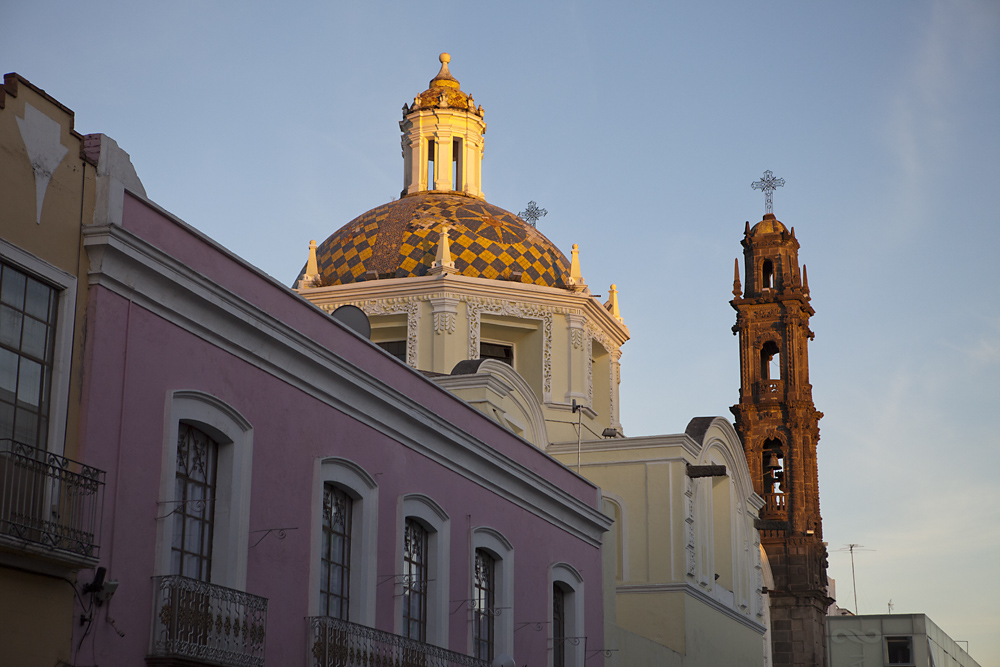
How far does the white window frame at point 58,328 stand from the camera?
36.2ft

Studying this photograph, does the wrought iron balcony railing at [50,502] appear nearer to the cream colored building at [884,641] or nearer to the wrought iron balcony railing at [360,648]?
the wrought iron balcony railing at [360,648]

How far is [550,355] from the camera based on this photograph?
33312mm

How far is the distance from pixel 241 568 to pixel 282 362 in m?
2.17

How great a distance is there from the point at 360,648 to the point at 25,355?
5.45 metres

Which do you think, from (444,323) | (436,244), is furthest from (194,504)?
(436,244)

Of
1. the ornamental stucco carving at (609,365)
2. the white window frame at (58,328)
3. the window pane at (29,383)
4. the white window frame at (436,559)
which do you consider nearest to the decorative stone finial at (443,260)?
the ornamental stucco carving at (609,365)

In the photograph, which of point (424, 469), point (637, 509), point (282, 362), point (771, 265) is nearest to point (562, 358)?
point (637, 509)

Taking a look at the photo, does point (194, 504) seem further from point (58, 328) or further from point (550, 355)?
point (550, 355)

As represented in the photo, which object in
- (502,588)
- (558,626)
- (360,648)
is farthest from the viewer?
(558,626)

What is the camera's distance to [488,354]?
34188mm

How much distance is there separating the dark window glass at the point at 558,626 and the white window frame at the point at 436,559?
157 inches

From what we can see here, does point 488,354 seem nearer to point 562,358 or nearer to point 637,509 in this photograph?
point 562,358

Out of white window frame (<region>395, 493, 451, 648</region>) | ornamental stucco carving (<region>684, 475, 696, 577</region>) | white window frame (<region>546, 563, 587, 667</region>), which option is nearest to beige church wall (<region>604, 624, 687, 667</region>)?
white window frame (<region>546, 563, 587, 667</region>)

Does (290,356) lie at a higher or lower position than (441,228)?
lower
